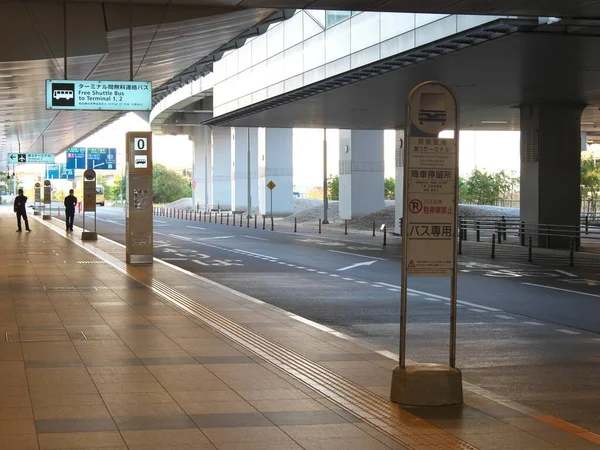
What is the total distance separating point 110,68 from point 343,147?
23.9 m

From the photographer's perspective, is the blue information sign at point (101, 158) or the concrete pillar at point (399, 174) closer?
the concrete pillar at point (399, 174)

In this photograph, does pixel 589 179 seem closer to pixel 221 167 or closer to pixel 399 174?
pixel 221 167

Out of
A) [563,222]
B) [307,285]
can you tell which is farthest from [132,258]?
[563,222]

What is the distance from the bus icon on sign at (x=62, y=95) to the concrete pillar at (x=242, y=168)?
5820 cm

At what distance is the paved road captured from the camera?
981cm

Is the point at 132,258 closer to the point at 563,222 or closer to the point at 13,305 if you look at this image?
the point at 13,305

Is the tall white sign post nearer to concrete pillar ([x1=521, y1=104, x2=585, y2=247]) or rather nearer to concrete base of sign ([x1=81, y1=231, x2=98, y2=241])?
concrete pillar ([x1=521, y1=104, x2=585, y2=247])

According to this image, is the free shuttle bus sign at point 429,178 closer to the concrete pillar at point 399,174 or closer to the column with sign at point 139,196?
the column with sign at point 139,196

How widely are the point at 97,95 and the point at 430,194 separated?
53.2 feet

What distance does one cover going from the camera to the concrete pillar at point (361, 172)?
54.5m

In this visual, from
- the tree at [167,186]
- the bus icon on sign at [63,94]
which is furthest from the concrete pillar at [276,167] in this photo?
the tree at [167,186]

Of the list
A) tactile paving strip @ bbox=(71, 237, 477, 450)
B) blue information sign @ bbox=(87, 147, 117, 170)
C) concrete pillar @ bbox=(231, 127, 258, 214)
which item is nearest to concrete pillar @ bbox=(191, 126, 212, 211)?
blue information sign @ bbox=(87, 147, 117, 170)

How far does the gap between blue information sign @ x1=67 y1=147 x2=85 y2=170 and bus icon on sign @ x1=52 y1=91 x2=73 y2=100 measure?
61277 millimetres

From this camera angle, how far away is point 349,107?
37312 mm
